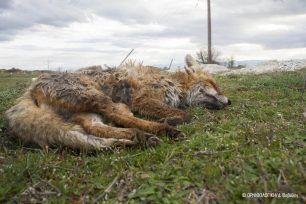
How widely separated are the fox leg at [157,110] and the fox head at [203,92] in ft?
4.97

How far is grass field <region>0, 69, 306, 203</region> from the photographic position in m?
3.60

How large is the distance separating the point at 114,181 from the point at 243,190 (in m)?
1.37

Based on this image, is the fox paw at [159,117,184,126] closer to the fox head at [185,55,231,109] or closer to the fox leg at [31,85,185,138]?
the fox leg at [31,85,185,138]

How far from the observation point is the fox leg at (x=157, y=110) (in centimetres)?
688

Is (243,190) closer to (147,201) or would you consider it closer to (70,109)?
(147,201)

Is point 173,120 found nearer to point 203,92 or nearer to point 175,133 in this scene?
point 175,133

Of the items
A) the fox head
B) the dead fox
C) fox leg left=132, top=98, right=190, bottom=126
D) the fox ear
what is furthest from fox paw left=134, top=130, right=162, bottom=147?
the fox ear

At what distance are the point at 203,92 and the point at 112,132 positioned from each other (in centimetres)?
355

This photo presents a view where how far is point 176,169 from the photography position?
4176 mm

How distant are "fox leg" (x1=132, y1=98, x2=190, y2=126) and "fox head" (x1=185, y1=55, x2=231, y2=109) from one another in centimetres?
151

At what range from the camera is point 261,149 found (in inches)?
176

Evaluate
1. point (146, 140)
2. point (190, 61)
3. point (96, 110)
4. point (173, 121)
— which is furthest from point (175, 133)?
point (190, 61)

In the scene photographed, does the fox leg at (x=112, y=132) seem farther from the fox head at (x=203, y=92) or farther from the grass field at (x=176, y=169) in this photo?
the fox head at (x=203, y=92)


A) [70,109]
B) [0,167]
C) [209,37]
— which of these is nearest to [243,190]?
[0,167]
